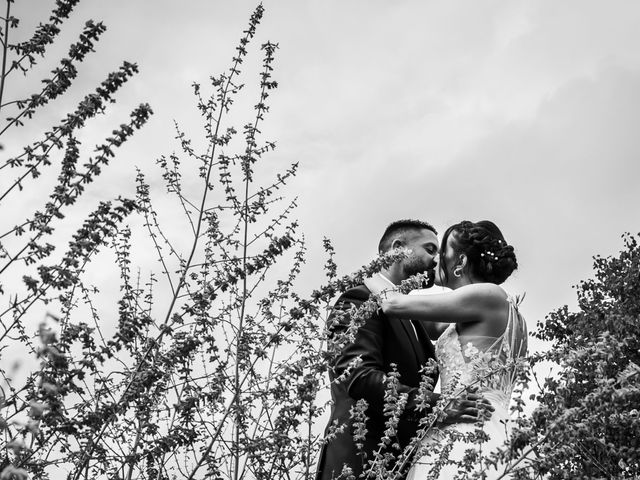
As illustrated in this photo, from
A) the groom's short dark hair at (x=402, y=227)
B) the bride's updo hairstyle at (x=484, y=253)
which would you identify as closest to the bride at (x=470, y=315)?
the bride's updo hairstyle at (x=484, y=253)

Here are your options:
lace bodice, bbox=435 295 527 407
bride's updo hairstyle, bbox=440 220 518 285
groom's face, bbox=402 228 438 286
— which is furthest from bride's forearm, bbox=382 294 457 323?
groom's face, bbox=402 228 438 286

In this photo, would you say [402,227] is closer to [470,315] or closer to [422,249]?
[422,249]

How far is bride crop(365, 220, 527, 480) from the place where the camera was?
415 centimetres

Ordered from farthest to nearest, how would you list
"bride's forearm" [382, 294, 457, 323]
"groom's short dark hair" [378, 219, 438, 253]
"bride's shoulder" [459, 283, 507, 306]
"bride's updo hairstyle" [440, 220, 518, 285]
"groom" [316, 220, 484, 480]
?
"groom's short dark hair" [378, 219, 438, 253] → "bride's updo hairstyle" [440, 220, 518, 285] → "bride's shoulder" [459, 283, 507, 306] → "bride's forearm" [382, 294, 457, 323] → "groom" [316, 220, 484, 480]

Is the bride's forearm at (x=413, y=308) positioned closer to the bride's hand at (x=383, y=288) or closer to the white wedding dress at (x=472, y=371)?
the bride's hand at (x=383, y=288)

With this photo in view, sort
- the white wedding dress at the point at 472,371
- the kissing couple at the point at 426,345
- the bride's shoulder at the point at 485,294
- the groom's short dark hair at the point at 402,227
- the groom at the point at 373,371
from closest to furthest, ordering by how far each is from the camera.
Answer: the kissing couple at the point at 426,345, the groom at the point at 373,371, the white wedding dress at the point at 472,371, the bride's shoulder at the point at 485,294, the groom's short dark hair at the point at 402,227

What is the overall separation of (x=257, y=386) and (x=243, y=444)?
10.7 inches

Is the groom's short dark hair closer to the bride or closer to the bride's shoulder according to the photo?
the bride

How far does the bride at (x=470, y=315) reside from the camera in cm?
415

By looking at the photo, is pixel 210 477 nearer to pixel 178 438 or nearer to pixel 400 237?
pixel 178 438

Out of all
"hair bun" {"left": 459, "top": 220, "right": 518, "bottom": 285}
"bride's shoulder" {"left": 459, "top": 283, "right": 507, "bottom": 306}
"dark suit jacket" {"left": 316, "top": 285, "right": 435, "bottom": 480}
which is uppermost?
"hair bun" {"left": 459, "top": 220, "right": 518, "bottom": 285}

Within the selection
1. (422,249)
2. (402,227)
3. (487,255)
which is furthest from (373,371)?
(402,227)

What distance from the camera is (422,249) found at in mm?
Result: 5289

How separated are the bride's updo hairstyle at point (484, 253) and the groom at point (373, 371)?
0.41m
